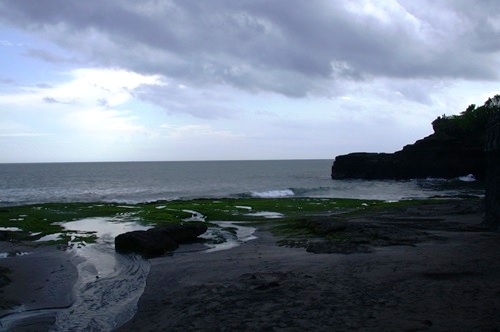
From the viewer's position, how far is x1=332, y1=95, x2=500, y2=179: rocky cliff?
96938mm

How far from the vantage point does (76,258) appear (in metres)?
17.2

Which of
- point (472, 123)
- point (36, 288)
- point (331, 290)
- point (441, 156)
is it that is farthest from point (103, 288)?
point (472, 123)

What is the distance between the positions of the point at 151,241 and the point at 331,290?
9870mm

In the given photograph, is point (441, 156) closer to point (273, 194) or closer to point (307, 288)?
point (273, 194)

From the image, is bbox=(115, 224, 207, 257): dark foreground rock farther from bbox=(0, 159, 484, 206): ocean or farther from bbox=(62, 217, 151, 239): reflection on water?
bbox=(0, 159, 484, 206): ocean

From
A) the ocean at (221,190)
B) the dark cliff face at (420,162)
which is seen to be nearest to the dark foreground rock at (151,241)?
the ocean at (221,190)

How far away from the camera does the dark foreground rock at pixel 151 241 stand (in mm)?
17734

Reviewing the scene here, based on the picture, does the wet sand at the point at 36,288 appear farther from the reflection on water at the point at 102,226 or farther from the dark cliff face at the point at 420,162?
the dark cliff face at the point at 420,162

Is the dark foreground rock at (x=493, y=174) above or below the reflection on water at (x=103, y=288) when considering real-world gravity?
above

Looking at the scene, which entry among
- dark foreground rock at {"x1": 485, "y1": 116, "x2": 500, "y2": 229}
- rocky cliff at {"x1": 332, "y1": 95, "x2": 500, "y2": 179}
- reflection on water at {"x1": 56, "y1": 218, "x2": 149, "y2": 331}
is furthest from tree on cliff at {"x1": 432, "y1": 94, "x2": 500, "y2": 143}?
reflection on water at {"x1": 56, "y1": 218, "x2": 149, "y2": 331}

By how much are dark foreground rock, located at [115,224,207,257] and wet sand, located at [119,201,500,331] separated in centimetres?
113

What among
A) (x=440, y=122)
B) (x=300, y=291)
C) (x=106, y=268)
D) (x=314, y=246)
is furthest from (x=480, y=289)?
(x=440, y=122)

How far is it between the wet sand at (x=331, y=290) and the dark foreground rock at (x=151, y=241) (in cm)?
113

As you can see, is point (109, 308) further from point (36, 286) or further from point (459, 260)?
point (459, 260)
